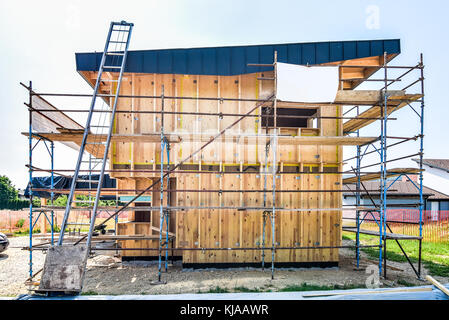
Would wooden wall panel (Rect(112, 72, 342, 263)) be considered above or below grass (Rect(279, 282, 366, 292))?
above

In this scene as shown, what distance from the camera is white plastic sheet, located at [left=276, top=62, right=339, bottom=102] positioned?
903cm

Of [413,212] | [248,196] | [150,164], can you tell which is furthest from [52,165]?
[413,212]

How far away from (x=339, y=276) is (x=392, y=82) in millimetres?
6871

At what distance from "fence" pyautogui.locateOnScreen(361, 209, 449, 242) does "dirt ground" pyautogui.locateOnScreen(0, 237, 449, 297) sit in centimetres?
342

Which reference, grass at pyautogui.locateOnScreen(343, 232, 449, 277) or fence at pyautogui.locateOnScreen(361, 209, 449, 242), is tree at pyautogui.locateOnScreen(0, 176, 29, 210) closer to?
grass at pyautogui.locateOnScreen(343, 232, 449, 277)

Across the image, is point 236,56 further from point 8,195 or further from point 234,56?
point 8,195

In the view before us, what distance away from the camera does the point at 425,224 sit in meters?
19.2

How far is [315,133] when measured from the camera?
10.4 metres

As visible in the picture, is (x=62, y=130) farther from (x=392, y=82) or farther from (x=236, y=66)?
(x=392, y=82)

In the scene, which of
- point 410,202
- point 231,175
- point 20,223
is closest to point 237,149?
point 231,175

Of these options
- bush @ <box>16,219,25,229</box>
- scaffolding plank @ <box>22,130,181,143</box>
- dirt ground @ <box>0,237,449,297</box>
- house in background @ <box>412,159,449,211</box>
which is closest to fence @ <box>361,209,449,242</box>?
dirt ground @ <box>0,237,449,297</box>

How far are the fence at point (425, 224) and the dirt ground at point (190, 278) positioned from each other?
11.2ft

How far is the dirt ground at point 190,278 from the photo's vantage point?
775cm
